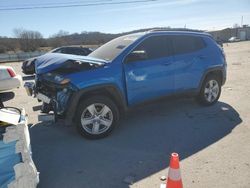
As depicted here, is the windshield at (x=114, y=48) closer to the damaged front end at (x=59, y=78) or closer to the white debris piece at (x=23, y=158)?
the damaged front end at (x=59, y=78)

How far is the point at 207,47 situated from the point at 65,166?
447 centimetres

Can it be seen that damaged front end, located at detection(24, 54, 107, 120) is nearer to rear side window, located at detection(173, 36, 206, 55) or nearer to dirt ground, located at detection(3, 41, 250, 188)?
dirt ground, located at detection(3, 41, 250, 188)

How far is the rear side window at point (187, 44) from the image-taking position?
21.2 ft

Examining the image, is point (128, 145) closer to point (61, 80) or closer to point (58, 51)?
point (61, 80)

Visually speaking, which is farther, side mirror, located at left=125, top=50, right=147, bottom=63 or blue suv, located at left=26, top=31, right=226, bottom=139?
side mirror, located at left=125, top=50, right=147, bottom=63

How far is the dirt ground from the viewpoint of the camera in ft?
12.7

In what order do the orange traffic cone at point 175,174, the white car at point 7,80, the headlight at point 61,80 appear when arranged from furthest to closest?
the white car at point 7,80, the headlight at point 61,80, the orange traffic cone at point 175,174

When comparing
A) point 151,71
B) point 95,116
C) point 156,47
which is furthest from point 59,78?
point 156,47

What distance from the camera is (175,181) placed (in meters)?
3.13

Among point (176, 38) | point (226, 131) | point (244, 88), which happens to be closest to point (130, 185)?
point (226, 131)

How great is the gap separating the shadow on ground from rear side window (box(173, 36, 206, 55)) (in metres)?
1.42

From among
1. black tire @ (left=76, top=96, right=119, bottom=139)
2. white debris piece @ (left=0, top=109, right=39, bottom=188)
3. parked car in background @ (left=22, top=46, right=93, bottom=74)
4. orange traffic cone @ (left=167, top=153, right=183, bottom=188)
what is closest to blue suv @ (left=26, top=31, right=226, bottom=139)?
black tire @ (left=76, top=96, right=119, bottom=139)

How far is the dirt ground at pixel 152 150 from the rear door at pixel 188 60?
73 centimetres

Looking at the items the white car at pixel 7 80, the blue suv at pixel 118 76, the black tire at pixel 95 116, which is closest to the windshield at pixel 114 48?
the blue suv at pixel 118 76
